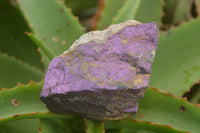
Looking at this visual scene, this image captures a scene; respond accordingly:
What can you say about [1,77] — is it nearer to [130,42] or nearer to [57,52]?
[57,52]

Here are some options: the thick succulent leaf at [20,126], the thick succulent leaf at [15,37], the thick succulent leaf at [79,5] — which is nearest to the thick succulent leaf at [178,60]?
the thick succulent leaf at [20,126]

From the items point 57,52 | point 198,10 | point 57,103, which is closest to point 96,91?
point 57,103

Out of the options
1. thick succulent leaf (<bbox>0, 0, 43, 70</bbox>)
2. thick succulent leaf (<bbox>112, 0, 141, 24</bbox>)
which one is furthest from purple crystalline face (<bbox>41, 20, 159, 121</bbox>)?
thick succulent leaf (<bbox>0, 0, 43, 70</bbox>)

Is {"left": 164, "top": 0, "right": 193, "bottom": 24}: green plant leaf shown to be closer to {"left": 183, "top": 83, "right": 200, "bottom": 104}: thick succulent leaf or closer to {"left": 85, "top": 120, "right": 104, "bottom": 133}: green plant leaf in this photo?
{"left": 183, "top": 83, "right": 200, "bottom": 104}: thick succulent leaf

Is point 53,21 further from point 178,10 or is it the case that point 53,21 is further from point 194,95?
point 178,10

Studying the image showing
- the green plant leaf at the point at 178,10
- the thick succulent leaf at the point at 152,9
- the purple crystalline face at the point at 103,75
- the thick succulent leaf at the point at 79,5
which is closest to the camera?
the purple crystalline face at the point at 103,75

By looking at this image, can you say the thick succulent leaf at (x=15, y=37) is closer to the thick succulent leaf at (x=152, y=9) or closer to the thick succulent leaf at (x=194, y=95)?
the thick succulent leaf at (x=152, y=9)
